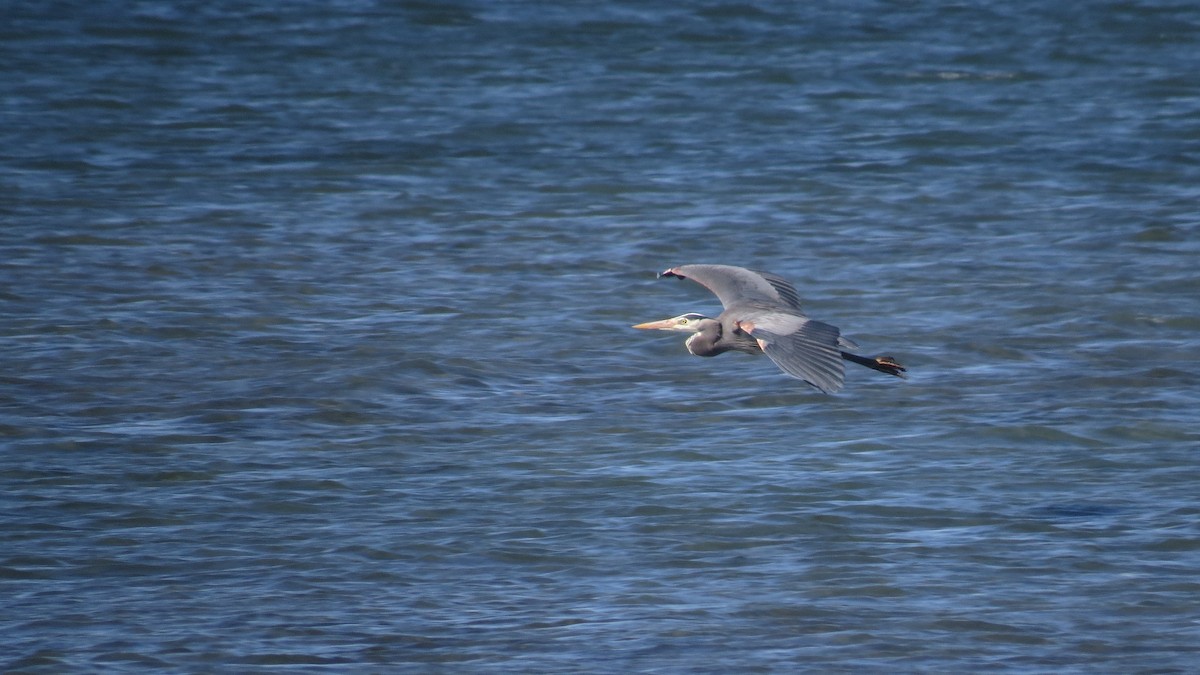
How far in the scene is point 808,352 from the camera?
7.29m

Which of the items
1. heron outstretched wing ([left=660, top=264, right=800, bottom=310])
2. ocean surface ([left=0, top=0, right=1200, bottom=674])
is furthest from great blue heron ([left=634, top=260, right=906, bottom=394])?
ocean surface ([left=0, top=0, right=1200, bottom=674])

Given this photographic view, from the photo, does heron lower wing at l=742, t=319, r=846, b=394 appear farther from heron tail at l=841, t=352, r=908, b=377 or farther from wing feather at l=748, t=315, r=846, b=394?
heron tail at l=841, t=352, r=908, b=377

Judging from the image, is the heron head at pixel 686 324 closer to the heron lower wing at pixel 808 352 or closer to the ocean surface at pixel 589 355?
the ocean surface at pixel 589 355

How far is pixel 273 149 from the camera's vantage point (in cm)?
1602

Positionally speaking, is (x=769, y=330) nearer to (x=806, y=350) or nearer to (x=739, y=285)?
(x=806, y=350)

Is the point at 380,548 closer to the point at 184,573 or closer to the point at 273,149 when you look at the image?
the point at 184,573

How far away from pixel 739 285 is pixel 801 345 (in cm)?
139

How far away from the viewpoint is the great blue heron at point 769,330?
712 centimetres

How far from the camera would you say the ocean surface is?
6.94m

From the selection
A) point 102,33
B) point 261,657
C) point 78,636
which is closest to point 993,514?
point 261,657

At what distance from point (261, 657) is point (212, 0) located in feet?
54.7

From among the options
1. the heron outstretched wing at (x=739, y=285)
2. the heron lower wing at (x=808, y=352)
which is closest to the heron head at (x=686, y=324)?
the heron outstretched wing at (x=739, y=285)

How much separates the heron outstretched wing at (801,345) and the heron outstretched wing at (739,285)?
1.49 feet

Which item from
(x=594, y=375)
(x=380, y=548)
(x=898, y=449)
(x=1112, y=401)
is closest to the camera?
(x=380, y=548)
